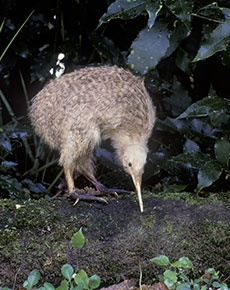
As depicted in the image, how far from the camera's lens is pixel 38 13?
4.51m

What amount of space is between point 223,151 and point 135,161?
2.09ft

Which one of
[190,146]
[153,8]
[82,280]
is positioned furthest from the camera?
[190,146]

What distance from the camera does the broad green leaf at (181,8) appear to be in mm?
3314

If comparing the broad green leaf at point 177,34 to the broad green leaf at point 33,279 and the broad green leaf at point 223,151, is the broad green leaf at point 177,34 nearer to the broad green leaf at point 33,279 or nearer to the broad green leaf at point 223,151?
the broad green leaf at point 223,151

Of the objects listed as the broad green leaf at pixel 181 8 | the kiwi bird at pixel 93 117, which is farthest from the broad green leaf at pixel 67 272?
the broad green leaf at pixel 181 8

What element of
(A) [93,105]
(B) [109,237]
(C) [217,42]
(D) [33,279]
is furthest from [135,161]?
(D) [33,279]

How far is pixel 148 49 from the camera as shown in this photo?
11.5ft

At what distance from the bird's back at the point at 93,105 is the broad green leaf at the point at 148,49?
32 centimetres

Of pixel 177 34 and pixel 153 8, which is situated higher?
pixel 153 8

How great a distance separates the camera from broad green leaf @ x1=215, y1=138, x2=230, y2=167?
3.58m

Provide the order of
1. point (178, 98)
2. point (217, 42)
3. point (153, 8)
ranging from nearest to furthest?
point (217, 42)
point (153, 8)
point (178, 98)

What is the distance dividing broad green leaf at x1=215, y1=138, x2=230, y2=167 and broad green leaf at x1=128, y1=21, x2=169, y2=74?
0.74 meters

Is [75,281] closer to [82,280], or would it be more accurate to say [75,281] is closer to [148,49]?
[82,280]

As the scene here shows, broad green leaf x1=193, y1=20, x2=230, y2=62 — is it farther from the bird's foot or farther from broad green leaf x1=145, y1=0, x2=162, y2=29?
the bird's foot
